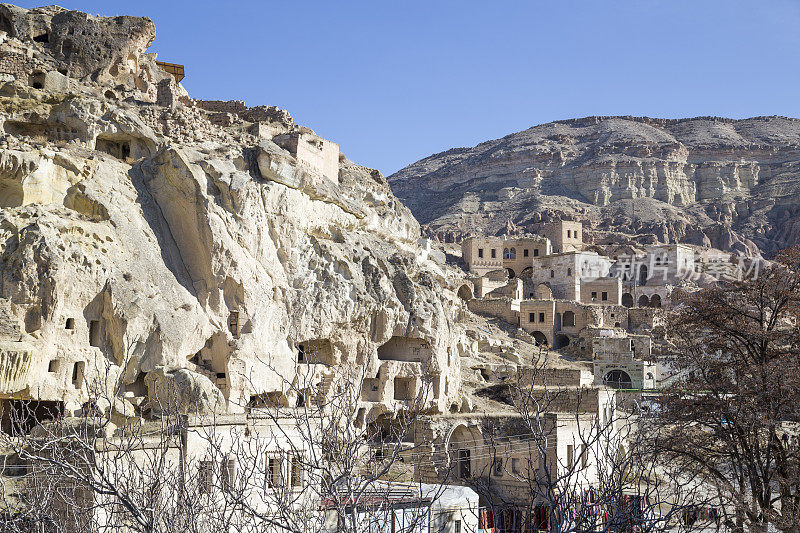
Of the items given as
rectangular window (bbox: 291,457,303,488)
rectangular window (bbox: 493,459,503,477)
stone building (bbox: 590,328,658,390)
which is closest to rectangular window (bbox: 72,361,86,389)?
rectangular window (bbox: 291,457,303,488)

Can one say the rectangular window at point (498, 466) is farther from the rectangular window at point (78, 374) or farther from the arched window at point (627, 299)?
the arched window at point (627, 299)

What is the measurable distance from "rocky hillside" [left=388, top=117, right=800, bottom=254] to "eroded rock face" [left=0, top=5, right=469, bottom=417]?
57.5 m

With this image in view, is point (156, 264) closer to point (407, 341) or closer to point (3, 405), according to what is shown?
point (3, 405)

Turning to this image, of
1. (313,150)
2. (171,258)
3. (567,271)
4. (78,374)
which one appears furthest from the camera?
(567,271)

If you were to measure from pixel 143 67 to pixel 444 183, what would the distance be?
103803mm

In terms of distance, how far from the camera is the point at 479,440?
116 feet

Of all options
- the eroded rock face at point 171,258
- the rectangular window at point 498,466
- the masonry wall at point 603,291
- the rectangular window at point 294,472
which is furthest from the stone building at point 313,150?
the masonry wall at point 603,291

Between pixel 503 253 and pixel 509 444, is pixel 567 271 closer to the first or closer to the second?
pixel 503 253

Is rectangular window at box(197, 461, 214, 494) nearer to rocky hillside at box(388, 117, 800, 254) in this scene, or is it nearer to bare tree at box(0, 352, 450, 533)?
bare tree at box(0, 352, 450, 533)

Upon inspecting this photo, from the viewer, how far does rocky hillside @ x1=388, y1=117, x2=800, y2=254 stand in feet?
345

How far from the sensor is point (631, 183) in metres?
128

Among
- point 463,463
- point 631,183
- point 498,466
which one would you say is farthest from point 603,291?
point 631,183

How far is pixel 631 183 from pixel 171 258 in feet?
349

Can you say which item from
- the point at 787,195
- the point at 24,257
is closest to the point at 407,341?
the point at 24,257
